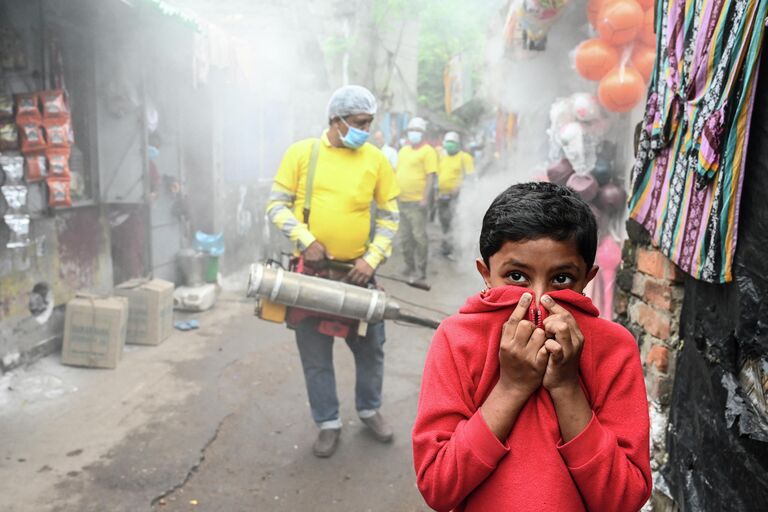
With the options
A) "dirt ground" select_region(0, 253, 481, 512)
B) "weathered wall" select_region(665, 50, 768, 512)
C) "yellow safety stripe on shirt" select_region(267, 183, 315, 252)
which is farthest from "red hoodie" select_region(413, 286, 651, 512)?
"yellow safety stripe on shirt" select_region(267, 183, 315, 252)

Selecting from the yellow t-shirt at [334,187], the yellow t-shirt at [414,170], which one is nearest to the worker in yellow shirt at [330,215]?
the yellow t-shirt at [334,187]

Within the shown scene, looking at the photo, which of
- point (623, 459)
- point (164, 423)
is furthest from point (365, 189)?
point (623, 459)

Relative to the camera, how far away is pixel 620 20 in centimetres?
438

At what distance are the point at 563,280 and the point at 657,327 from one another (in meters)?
1.53

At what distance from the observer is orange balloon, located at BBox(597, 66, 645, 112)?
14.8 feet

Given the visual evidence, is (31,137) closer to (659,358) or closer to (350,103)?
(350,103)

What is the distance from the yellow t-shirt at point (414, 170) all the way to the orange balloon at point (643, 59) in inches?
201

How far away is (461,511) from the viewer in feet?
4.59

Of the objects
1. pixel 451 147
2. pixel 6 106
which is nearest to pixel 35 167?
pixel 6 106

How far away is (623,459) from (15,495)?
128 inches

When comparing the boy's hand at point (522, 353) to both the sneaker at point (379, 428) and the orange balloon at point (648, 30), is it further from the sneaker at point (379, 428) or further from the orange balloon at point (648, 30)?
the orange balloon at point (648, 30)

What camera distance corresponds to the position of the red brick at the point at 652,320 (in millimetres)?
2596

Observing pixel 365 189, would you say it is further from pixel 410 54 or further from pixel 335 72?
pixel 410 54

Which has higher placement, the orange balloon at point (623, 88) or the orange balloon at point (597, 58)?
the orange balloon at point (597, 58)
